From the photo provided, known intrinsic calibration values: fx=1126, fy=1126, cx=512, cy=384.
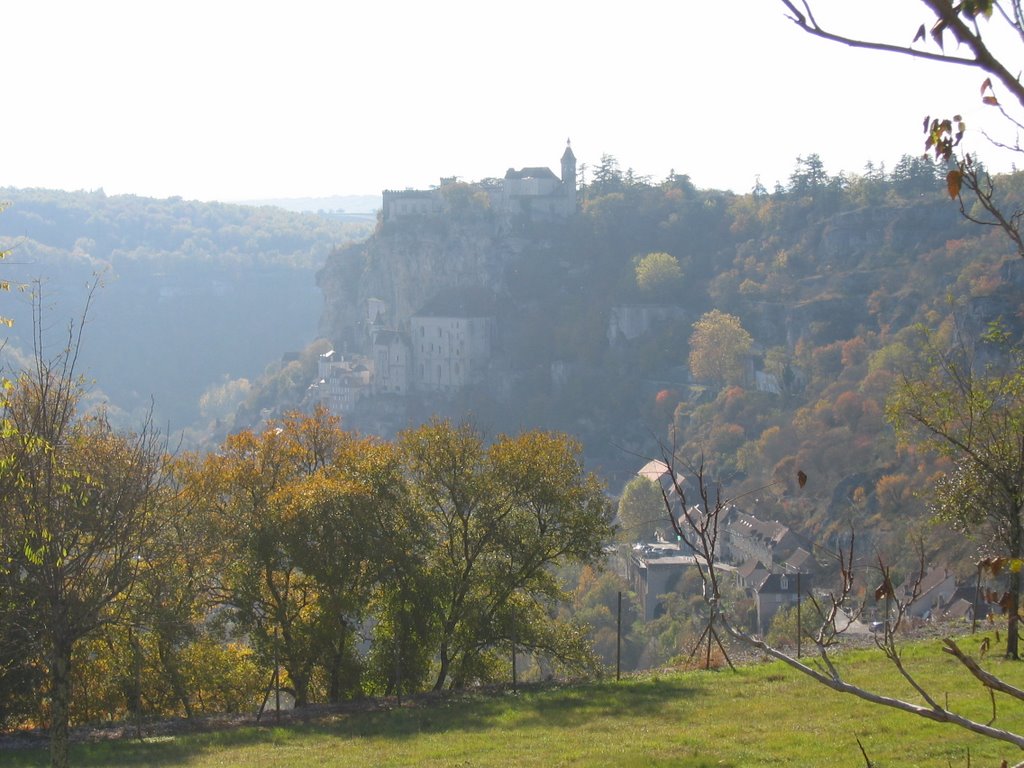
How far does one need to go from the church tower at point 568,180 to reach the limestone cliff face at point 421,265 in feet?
27.4

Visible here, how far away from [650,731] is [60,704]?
6017 mm

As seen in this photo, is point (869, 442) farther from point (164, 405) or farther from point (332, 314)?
point (164, 405)

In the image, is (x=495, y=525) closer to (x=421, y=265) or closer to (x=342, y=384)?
(x=342, y=384)

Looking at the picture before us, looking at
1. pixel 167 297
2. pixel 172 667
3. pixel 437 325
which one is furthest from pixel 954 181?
pixel 167 297

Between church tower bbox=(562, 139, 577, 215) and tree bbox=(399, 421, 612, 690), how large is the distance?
Result: 88.0m

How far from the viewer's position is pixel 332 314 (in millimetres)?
118375

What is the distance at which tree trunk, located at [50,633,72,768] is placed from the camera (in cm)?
978

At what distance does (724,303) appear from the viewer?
9256cm

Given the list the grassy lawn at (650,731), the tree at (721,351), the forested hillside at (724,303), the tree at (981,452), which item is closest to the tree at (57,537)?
the grassy lawn at (650,731)

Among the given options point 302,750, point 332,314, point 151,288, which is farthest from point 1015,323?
point 151,288

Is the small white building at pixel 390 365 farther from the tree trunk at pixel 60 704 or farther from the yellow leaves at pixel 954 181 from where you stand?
the yellow leaves at pixel 954 181

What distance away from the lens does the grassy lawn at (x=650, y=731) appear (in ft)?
33.7

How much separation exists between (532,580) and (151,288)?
14995 centimetres

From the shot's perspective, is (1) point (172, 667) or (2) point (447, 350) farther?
(2) point (447, 350)
